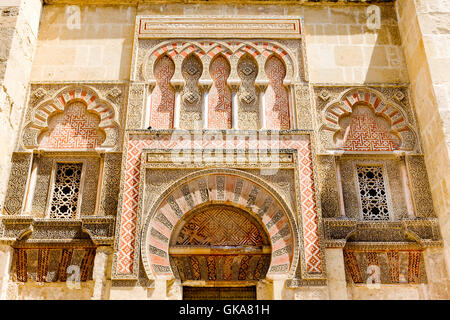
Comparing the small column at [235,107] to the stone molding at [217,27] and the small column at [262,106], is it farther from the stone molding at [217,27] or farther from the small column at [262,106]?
the stone molding at [217,27]

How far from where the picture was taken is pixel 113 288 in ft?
14.7

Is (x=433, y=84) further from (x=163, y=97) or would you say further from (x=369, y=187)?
(x=163, y=97)

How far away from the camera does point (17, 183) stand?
5090 millimetres

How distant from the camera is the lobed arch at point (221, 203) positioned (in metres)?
4.64

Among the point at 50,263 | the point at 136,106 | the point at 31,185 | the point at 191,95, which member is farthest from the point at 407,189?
the point at 31,185

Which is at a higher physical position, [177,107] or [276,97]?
[276,97]

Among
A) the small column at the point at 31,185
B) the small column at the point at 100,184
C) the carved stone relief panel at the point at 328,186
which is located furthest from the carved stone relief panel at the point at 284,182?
the small column at the point at 31,185

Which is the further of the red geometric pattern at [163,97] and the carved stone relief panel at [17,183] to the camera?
the red geometric pattern at [163,97]

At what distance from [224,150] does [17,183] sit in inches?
88.1

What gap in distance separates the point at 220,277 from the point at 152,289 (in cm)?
71

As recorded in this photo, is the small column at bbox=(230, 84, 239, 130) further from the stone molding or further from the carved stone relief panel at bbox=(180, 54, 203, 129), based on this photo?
the stone molding

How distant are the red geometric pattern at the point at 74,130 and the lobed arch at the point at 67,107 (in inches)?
1.8

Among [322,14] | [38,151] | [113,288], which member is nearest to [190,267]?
[113,288]

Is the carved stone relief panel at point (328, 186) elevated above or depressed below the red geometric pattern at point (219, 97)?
below
